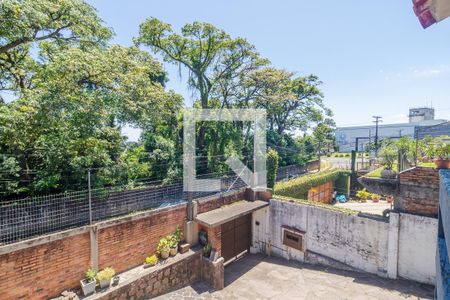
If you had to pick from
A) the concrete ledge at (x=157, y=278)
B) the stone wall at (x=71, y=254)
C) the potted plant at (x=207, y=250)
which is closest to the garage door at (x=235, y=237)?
the potted plant at (x=207, y=250)

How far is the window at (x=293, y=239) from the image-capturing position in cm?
975

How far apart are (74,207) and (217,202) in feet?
16.5

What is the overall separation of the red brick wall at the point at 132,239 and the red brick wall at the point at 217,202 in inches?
45.0

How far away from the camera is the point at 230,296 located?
7.61 metres

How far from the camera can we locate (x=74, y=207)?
6293 mm

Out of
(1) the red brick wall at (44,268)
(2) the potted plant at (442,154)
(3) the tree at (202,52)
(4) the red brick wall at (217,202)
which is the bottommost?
(1) the red brick wall at (44,268)

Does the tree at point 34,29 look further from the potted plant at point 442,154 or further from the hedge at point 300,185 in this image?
the potted plant at point 442,154

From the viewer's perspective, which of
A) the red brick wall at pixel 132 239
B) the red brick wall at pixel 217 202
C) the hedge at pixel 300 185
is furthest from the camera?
the hedge at pixel 300 185

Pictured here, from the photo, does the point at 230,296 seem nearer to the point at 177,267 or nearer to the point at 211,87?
the point at 177,267

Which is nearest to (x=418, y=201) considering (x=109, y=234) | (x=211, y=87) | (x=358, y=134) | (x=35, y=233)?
(x=109, y=234)

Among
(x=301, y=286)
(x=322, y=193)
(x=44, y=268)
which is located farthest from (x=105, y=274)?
(x=322, y=193)

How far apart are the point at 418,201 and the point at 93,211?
32.8 ft

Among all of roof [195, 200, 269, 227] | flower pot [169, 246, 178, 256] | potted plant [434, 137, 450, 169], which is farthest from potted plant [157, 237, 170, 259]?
potted plant [434, 137, 450, 169]

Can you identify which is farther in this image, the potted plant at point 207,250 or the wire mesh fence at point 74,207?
the potted plant at point 207,250
